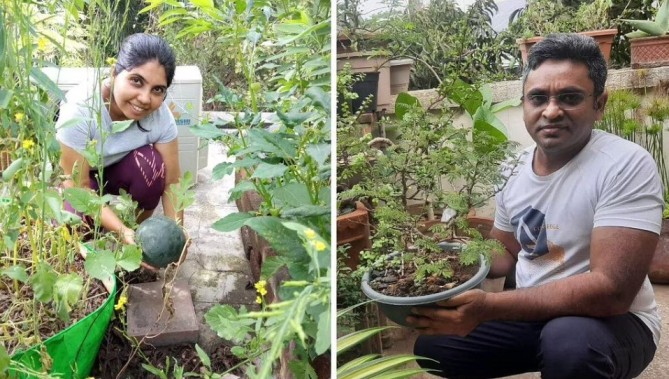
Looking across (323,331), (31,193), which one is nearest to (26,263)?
(31,193)

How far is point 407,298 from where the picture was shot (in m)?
0.75

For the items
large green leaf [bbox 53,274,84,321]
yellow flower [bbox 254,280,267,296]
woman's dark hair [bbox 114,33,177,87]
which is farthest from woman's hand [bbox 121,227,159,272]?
yellow flower [bbox 254,280,267,296]

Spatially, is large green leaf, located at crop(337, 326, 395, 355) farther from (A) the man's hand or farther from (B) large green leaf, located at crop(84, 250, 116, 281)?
(B) large green leaf, located at crop(84, 250, 116, 281)

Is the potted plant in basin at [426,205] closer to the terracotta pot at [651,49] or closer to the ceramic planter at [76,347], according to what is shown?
the terracotta pot at [651,49]

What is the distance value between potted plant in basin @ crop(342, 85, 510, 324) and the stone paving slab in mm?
675

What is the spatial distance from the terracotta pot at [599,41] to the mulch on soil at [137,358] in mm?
846

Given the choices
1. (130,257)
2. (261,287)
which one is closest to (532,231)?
(261,287)

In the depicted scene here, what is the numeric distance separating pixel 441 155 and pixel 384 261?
0.45 feet

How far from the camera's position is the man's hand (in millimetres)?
746

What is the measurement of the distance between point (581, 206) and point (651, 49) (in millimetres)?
205

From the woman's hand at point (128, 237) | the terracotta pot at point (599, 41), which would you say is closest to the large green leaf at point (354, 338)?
the terracotta pot at point (599, 41)

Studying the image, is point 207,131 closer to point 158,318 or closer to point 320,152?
point 320,152

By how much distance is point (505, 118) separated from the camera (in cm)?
73

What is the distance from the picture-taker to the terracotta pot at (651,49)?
731 mm
